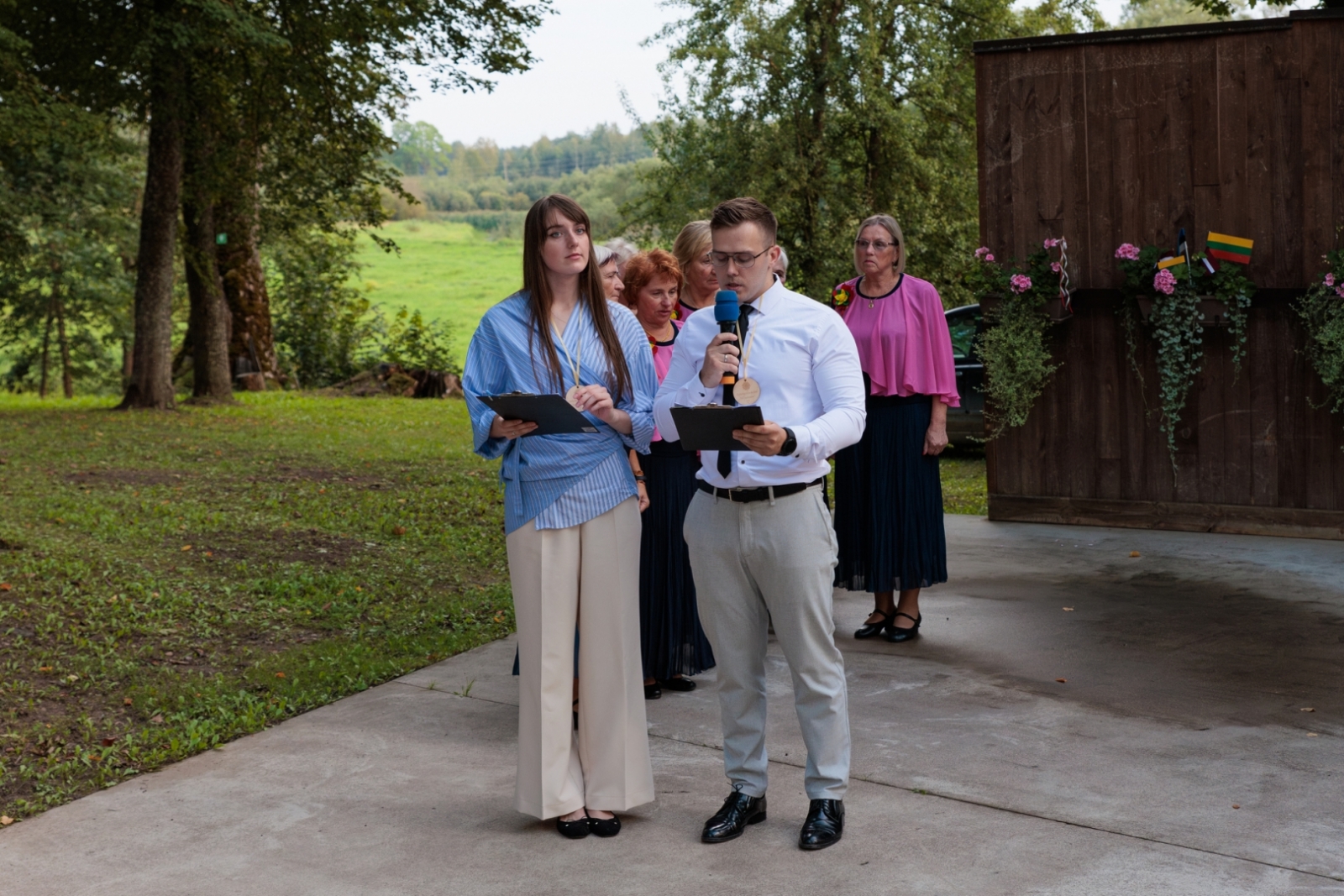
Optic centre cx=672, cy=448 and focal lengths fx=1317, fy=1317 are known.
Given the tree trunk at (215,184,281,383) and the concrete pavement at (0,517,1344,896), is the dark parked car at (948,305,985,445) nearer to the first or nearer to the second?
the concrete pavement at (0,517,1344,896)

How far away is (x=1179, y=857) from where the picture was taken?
372cm

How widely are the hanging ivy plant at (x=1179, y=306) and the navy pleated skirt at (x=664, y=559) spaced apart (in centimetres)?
449

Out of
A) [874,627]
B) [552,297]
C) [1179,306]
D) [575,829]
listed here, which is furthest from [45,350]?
[575,829]

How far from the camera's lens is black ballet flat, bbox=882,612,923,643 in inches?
250

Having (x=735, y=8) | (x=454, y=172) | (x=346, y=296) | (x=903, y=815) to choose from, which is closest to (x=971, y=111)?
(x=735, y=8)

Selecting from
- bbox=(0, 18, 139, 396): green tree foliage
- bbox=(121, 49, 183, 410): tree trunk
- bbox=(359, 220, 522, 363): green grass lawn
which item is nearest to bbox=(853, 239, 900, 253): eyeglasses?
bbox=(0, 18, 139, 396): green tree foliage

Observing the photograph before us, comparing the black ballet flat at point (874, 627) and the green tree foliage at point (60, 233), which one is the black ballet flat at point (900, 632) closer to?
the black ballet flat at point (874, 627)

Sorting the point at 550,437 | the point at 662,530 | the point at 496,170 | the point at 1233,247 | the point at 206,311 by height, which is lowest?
the point at 662,530

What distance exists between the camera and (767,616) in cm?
409

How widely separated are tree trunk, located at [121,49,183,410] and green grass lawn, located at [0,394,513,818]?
3920mm

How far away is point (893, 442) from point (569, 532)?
2666mm

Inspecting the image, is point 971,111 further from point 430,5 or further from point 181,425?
point 181,425

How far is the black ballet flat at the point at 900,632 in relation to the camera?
250 inches

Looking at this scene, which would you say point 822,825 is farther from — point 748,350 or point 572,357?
point 572,357
